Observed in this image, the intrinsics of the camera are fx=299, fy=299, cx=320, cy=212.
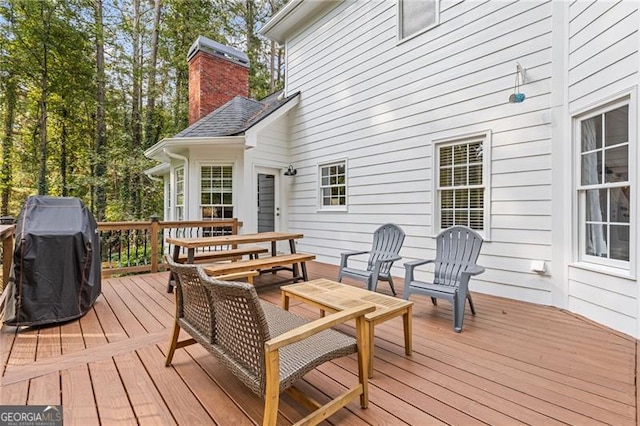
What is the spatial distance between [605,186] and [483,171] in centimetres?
130

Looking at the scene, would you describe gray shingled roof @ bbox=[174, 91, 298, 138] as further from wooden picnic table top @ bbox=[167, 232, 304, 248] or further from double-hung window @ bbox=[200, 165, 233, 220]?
wooden picnic table top @ bbox=[167, 232, 304, 248]

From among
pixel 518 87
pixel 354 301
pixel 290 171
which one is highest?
pixel 518 87

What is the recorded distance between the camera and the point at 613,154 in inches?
118

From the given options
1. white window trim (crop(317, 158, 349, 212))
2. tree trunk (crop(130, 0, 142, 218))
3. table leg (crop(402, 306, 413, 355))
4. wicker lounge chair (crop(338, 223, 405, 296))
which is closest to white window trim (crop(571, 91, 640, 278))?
wicker lounge chair (crop(338, 223, 405, 296))

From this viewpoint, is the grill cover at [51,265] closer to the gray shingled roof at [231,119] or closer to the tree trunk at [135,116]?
the gray shingled roof at [231,119]

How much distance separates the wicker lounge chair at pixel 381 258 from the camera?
3789 mm

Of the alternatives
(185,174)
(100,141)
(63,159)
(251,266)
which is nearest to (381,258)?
(251,266)

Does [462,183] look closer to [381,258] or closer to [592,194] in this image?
[592,194]

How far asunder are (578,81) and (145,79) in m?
13.2

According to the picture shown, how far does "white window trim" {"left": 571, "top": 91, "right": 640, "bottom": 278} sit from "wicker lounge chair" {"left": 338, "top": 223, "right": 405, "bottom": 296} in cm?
194

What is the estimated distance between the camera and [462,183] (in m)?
4.40

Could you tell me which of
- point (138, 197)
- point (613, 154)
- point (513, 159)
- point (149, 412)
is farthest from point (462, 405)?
point (138, 197)

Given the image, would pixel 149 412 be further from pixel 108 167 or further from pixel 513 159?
pixel 108 167

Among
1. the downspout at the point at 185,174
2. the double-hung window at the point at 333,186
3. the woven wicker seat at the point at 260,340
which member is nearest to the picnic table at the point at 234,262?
the woven wicker seat at the point at 260,340
